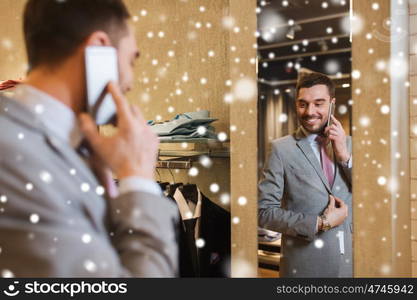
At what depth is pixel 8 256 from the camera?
2.60ft

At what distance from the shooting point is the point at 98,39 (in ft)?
2.64

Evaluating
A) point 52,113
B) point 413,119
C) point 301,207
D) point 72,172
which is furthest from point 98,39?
point 413,119

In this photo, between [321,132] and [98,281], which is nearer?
[98,281]

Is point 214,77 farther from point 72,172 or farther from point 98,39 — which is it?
point 72,172

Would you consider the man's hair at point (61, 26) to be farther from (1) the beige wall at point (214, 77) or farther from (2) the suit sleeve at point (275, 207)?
(2) the suit sleeve at point (275, 207)

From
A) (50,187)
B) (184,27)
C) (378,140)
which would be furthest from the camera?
(184,27)

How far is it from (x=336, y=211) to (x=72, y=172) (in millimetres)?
648

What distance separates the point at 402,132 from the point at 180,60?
62 cm

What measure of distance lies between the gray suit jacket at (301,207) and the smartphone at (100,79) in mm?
448

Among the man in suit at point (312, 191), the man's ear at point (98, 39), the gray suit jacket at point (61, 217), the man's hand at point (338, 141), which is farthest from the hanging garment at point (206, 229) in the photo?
the man's ear at point (98, 39)

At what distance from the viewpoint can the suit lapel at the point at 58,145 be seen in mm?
774

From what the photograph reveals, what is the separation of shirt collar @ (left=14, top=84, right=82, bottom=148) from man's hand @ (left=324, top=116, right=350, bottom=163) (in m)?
0.62

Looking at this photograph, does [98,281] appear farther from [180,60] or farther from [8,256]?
[180,60]

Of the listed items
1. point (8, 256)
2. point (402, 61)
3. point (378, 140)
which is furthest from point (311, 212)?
point (8, 256)
